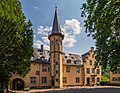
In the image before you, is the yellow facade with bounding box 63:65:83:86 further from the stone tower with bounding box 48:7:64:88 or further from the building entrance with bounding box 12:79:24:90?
the building entrance with bounding box 12:79:24:90

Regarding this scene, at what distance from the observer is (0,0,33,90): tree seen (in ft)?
71.9

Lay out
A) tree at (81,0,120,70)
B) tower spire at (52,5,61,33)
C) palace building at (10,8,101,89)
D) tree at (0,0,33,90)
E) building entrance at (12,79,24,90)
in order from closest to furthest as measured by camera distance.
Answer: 1. tree at (81,0,120,70)
2. tree at (0,0,33,90)
3. building entrance at (12,79,24,90)
4. palace building at (10,8,101,89)
5. tower spire at (52,5,61,33)

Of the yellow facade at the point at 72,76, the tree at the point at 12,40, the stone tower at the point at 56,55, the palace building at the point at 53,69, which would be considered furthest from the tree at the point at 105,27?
the yellow facade at the point at 72,76

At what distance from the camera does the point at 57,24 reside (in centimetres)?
5209

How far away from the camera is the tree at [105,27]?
1427 centimetres

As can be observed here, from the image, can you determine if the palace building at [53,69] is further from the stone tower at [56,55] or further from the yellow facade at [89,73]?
the yellow facade at [89,73]

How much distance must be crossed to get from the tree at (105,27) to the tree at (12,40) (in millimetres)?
9142

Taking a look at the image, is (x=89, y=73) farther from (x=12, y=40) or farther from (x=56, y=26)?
(x=12, y=40)

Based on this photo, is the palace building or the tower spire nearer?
the palace building

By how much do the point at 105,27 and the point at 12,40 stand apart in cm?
1193

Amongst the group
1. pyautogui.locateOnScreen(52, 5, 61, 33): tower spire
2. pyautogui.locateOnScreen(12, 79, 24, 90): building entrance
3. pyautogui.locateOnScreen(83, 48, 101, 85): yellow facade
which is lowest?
pyautogui.locateOnScreen(12, 79, 24, 90): building entrance

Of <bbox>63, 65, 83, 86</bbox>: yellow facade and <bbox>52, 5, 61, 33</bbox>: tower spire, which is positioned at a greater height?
<bbox>52, 5, 61, 33</bbox>: tower spire

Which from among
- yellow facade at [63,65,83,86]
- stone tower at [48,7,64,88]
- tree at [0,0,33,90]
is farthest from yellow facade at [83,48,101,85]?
tree at [0,0,33,90]

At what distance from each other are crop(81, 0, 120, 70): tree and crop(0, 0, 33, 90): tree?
360 inches
